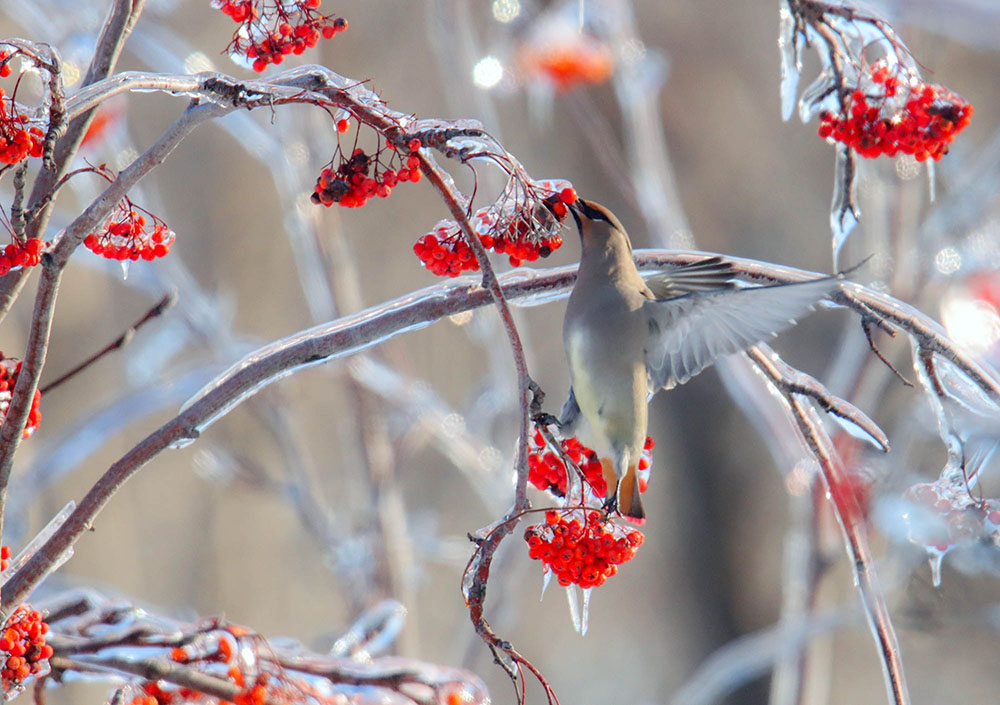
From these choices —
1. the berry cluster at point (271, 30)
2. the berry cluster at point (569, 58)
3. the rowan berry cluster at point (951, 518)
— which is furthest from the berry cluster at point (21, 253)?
the berry cluster at point (569, 58)

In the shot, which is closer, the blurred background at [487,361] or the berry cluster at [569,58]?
the blurred background at [487,361]

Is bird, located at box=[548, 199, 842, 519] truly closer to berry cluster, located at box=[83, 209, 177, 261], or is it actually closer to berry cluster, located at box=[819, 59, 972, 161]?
berry cluster, located at box=[819, 59, 972, 161]

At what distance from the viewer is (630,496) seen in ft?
3.62

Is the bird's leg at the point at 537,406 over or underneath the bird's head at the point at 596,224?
underneath

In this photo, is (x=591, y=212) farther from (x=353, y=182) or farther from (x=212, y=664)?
(x=212, y=664)

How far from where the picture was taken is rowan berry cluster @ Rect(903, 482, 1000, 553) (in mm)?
982

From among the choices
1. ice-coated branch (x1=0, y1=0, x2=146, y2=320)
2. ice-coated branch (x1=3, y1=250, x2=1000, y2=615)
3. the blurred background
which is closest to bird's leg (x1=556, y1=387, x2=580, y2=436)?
ice-coated branch (x1=3, y1=250, x2=1000, y2=615)

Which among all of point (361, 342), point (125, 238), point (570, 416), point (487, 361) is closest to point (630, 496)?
point (570, 416)

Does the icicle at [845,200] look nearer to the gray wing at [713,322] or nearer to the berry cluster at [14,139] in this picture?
the gray wing at [713,322]

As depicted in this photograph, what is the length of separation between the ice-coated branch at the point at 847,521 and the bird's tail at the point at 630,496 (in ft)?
0.73

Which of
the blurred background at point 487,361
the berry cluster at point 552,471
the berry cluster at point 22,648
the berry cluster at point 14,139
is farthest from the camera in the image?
the blurred background at point 487,361

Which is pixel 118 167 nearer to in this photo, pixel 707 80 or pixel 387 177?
pixel 387 177

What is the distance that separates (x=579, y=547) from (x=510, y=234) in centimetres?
27

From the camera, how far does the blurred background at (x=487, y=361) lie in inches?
94.7
